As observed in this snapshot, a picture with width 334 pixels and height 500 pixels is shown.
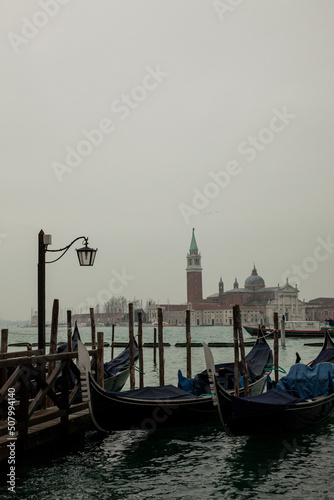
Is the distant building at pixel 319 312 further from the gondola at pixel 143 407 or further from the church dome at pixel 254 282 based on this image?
the gondola at pixel 143 407

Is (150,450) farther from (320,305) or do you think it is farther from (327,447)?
(320,305)

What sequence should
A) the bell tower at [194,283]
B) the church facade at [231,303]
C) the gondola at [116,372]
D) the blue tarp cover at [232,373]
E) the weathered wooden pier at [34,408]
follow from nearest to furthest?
the weathered wooden pier at [34,408] → the blue tarp cover at [232,373] → the gondola at [116,372] → the church facade at [231,303] → the bell tower at [194,283]

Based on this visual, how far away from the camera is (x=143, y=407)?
8.06 meters

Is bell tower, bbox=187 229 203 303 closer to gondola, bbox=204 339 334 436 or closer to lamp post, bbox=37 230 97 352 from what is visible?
gondola, bbox=204 339 334 436

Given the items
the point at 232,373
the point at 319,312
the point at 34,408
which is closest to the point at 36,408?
the point at 34,408

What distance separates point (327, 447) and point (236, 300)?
348 feet

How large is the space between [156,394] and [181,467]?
4.97 ft

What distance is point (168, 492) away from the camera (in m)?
6.10

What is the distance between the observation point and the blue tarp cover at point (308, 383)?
30.5ft

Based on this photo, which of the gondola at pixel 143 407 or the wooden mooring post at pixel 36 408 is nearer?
the wooden mooring post at pixel 36 408

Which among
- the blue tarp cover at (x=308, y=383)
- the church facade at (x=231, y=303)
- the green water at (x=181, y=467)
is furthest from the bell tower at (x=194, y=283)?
the green water at (x=181, y=467)

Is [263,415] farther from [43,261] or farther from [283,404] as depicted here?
[43,261]

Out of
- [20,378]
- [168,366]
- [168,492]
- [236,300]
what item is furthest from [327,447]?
[236,300]

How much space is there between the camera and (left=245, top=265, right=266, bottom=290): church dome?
394 feet
